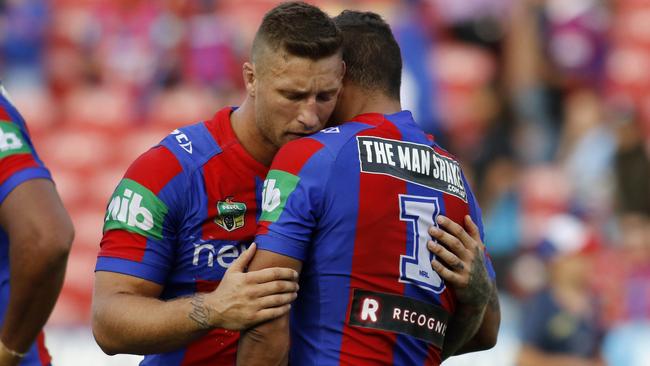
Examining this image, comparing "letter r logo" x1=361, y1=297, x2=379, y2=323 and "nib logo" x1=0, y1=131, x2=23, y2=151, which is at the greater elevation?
"nib logo" x1=0, y1=131, x2=23, y2=151

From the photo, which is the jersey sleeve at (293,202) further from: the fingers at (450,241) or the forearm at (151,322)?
the fingers at (450,241)

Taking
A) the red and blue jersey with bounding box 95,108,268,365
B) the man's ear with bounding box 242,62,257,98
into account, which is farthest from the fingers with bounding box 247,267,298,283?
the man's ear with bounding box 242,62,257,98

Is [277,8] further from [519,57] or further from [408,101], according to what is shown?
[519,57]

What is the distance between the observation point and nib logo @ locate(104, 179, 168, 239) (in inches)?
159

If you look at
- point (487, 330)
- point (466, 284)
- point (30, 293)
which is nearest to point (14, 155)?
point (30, 293)

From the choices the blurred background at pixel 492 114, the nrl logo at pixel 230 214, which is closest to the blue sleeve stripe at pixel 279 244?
the nrl logo at pixel 230 214

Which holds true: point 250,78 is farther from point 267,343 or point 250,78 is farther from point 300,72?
point 267,343

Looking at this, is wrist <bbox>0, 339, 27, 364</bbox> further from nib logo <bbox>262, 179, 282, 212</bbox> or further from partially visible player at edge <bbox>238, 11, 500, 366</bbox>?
nib logo <bbox>262, 179, 282, 212</bbox>

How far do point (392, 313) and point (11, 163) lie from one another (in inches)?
59.9

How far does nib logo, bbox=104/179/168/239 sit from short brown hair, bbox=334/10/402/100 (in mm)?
853

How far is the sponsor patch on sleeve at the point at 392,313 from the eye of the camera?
3936 millimetres

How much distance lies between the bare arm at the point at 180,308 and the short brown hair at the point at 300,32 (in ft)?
2.42

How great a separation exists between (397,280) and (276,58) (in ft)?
2.94

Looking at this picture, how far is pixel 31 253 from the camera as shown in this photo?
13.6ft
